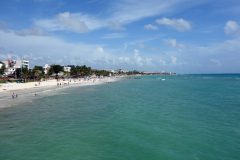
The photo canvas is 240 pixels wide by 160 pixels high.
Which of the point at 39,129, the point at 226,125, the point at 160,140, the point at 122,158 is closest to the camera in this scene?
the point at 122,158

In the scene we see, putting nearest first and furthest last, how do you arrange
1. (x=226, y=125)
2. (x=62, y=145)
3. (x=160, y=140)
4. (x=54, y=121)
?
(x=62, y=145) → (x=160, y=140) → (x=226, y=125) → (x=54, y=121)

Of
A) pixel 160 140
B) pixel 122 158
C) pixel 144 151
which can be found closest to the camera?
pixel 122 158

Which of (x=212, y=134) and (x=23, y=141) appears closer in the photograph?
(x=23, y=141)

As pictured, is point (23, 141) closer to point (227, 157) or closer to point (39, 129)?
point (39, 129)

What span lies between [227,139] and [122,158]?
7.91m

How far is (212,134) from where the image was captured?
1192 cm

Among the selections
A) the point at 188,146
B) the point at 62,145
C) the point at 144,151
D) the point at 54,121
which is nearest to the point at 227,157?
the point at 188,146

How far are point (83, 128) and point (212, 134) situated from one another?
10.3 m

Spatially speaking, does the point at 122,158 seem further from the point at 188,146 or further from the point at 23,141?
the point at 23,141

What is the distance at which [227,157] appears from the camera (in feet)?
29.3

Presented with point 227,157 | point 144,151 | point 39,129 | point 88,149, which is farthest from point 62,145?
point 227,157

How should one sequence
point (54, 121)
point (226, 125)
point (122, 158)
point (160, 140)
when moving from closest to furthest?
1. point (122, 158)
2. point (160, 140)
3. point (226, 125)
4. point (54, 121)

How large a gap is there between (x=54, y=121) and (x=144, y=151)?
31.4 ft

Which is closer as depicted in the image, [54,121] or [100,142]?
[100,142]
